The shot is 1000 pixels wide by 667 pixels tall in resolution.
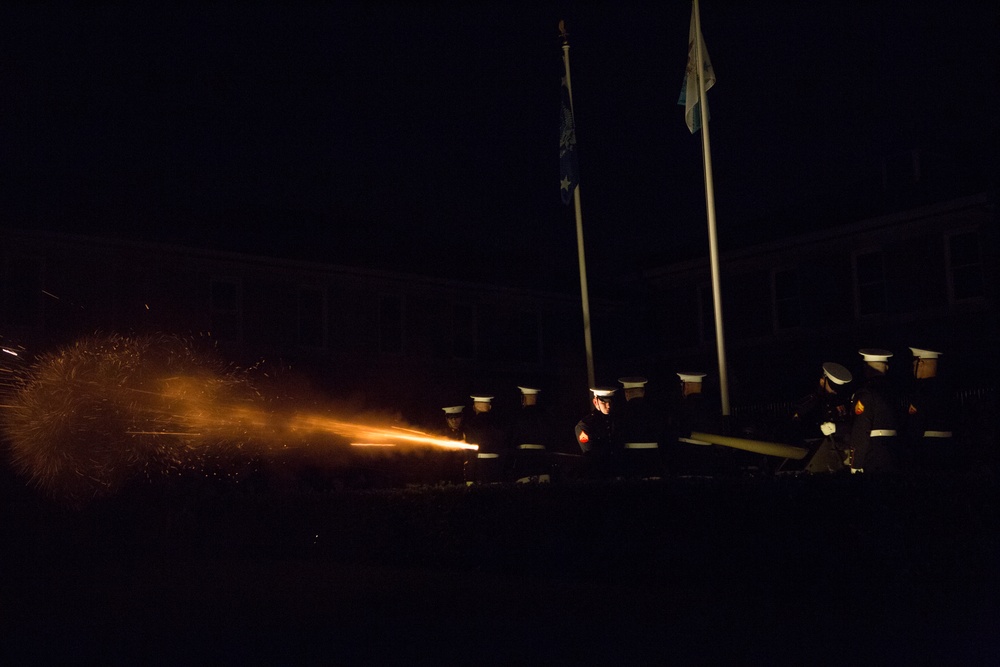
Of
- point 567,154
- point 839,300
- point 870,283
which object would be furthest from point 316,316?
point 870,283

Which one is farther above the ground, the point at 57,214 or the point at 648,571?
the point at 57,214

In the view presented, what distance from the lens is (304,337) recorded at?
31.8 meters

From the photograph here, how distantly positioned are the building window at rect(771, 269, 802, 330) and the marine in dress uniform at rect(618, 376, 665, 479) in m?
18.0

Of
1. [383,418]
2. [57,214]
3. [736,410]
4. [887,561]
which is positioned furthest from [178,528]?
[887,561]

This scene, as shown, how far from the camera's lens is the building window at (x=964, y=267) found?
27.9m

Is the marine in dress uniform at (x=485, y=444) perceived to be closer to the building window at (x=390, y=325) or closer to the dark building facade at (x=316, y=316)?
the dark building facade at (x=316, y=316)

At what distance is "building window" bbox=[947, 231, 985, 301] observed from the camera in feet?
91.4

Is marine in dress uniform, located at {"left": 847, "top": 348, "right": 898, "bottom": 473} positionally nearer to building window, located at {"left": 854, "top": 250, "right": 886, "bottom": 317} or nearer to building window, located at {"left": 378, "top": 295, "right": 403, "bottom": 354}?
building window, located at {"left": 854, "top": 250, "right": 886, "bottom": 317}

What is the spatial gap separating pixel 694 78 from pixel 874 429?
25.4 ft

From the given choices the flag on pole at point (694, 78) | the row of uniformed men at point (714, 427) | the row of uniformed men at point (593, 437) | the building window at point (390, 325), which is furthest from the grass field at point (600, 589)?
the building window at point (390, 325)

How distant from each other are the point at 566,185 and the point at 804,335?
11745 mm

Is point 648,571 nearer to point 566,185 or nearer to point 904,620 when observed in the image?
point 904,620

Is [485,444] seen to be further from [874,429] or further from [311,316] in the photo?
[311,316]

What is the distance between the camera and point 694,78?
727 inches
